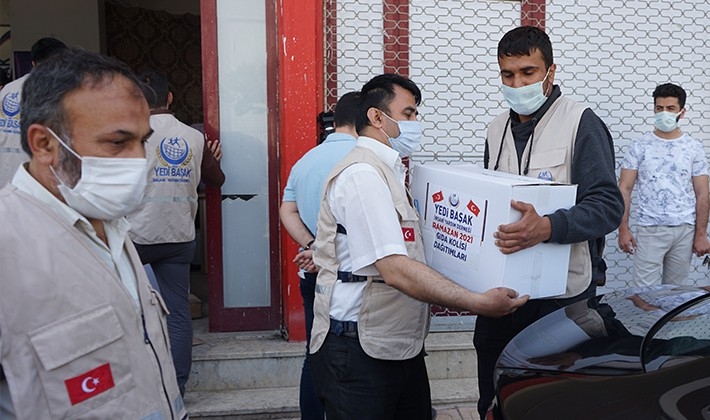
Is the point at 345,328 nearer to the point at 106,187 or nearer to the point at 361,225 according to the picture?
the point at 361,225

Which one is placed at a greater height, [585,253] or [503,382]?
[585,253]

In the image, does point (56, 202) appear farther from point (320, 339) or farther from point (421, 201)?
point (421, 201)

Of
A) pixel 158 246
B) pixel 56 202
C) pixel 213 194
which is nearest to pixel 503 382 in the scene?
pixel 56 202

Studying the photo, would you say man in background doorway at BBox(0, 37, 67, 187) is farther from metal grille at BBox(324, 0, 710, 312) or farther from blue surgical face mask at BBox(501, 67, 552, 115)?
blue surgical face mask at BBox(501, 67, 552, 115)

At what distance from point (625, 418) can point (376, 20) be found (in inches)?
135

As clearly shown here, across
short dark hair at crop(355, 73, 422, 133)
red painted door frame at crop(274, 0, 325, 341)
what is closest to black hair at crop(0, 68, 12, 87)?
red painted door frame at crop(274, 0, 325, 341)

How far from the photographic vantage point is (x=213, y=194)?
428cm

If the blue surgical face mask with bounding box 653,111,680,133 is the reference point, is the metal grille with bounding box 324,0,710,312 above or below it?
above

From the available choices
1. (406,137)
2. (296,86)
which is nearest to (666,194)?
(296,86)

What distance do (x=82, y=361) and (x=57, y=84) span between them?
0.57 m

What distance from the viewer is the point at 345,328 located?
218 cm

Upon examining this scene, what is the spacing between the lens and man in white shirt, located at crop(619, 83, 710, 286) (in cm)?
448

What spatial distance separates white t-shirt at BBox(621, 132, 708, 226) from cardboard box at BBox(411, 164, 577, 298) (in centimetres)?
266

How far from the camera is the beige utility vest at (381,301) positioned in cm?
214
